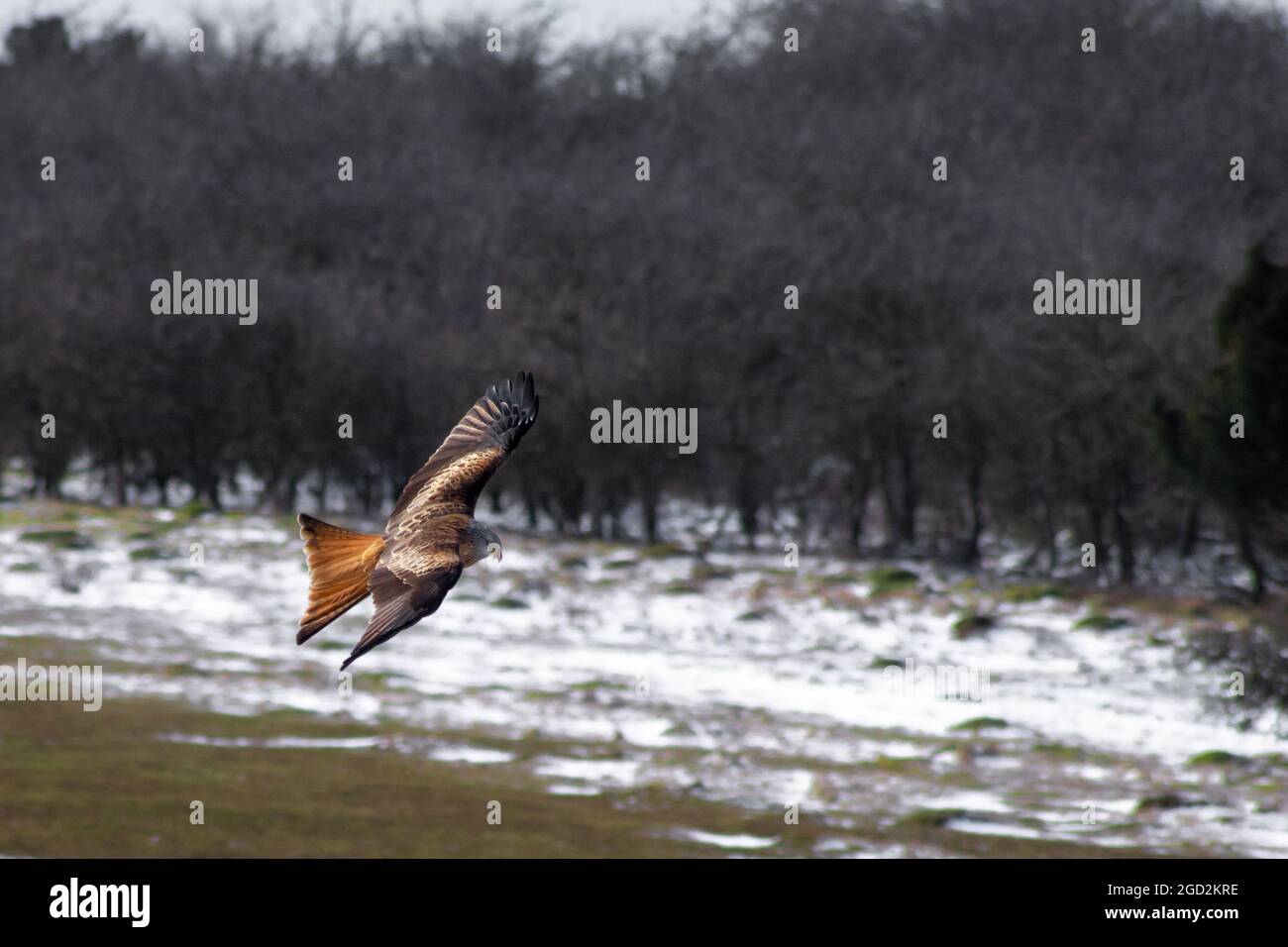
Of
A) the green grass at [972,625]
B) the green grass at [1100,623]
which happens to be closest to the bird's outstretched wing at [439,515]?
the green grass at [972,625]

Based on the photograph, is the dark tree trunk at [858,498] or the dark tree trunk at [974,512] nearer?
the dark tree trunk at [974,512]

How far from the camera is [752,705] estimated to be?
20.7m

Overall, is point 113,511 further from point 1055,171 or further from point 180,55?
point 180,55

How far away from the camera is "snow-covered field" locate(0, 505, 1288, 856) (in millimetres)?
17078

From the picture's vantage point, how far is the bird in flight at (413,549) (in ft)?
21.2

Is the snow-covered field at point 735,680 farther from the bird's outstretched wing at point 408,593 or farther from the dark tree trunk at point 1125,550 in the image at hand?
the bird's outstretched wing at point 408,593

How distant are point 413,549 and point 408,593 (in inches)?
18.6

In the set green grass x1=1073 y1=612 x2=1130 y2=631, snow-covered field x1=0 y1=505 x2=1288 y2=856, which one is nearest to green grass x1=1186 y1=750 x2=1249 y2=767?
snow-covered field x1=0 y1=505 x2=1288 y2=856

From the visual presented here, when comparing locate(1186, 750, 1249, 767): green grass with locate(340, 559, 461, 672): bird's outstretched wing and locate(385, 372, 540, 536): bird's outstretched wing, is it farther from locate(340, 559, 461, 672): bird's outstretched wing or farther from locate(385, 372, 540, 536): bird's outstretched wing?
locate(340, 559, 461, 672): bird's outstretched wing

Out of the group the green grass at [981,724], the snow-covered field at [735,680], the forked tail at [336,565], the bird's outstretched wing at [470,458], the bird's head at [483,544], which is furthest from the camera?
the green grass at [981,724]

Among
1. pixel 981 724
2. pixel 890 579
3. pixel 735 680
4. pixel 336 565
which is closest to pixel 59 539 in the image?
pixel 735 680

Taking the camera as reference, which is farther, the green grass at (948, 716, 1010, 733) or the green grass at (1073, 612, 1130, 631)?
the green grass at (1073, 612, 1130, 631)

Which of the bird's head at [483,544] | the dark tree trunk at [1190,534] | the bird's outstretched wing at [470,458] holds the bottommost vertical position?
the dark tree trunk at [1190,534]

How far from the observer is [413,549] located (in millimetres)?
7066
